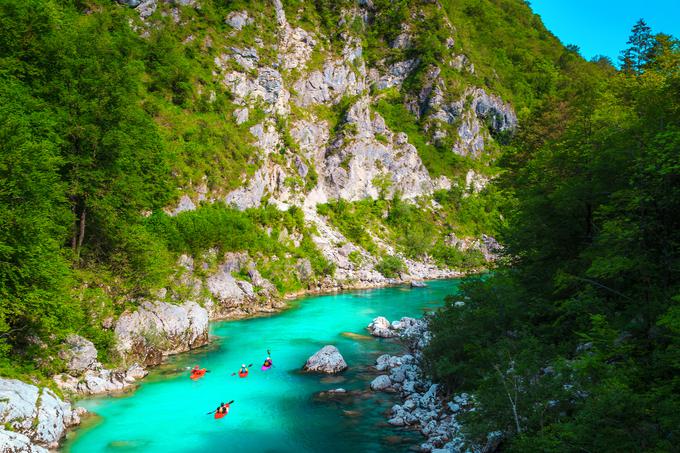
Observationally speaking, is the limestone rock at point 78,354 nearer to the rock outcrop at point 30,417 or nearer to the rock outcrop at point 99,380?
the rock outcrop at point 99,380

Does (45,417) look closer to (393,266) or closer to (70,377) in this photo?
(70,377)

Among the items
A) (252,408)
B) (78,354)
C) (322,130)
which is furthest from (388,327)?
(322,130)

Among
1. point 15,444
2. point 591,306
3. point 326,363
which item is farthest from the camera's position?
point 326,363

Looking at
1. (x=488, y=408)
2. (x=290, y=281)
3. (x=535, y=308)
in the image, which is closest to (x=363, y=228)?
(x=290, y=281)

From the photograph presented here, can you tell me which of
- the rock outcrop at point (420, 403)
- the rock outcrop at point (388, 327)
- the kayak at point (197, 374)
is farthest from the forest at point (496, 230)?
the rock outcrop at point (388, 327)

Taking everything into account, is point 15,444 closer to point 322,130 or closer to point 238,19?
point 322,130

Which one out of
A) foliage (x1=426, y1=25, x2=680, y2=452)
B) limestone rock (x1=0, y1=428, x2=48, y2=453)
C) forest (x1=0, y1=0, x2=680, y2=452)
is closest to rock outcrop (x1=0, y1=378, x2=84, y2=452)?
limestone rock (x1=0, y1=428, x2=48, y2=453)
